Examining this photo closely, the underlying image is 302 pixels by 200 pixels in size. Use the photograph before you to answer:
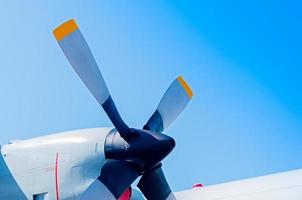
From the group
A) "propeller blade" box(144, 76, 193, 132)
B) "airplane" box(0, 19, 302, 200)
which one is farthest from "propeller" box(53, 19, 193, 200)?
"propeller blade" box(144, 76, 193, 132)

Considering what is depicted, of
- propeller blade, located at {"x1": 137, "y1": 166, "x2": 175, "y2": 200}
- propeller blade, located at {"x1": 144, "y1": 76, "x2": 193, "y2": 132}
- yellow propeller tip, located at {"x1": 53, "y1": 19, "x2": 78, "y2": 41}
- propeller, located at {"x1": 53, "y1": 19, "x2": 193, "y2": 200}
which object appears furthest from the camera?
propeller blade, located at {"x1": 144, "y1": 76, "x2": 193, "y2": 132}

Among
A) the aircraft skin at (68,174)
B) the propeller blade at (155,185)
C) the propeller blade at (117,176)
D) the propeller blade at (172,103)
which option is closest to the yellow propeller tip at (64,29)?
the aircraft skin at (68,174)

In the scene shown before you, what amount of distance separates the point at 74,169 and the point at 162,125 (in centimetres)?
249

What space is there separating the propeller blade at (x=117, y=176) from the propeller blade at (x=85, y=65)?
649mm

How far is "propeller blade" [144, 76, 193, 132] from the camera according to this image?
1030cm

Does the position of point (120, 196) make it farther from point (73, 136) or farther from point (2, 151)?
point (2, 151)

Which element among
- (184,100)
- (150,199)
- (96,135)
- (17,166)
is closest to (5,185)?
(17,166)

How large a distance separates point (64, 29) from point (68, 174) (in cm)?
303

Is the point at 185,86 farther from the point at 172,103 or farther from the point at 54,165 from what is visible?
the point at 54,165

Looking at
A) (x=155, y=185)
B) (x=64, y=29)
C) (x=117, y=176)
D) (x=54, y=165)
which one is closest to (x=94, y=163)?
(x=117, y=176)

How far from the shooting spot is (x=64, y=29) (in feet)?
27.8

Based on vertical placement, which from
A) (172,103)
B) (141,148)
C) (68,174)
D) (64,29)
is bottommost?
(68,174)

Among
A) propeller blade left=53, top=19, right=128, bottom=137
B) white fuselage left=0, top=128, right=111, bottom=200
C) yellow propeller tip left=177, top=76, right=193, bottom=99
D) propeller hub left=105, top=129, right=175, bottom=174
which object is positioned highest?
yellow propeller tip left=177, top=76, right=193, bottom=99

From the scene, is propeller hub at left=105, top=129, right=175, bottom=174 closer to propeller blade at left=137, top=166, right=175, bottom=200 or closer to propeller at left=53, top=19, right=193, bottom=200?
propeller at left=53, top=19, right=193, bottom=200
